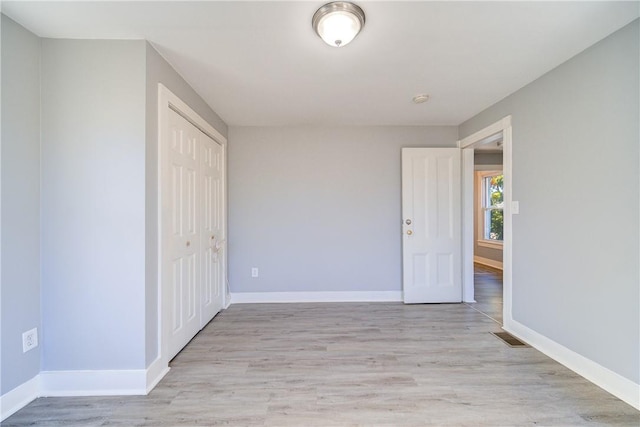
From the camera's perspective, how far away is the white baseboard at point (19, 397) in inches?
62.4

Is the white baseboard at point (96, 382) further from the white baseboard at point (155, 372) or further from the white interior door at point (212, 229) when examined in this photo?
the white interior door at point (212, 229)

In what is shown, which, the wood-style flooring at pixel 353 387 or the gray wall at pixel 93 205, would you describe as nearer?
the wood-style flooring at pixel 353 387

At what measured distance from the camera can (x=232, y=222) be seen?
12.0 ft

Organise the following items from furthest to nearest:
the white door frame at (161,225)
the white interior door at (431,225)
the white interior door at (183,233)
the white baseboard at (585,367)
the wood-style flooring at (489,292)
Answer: the white interior door at (431,225), the wood-style flooring at (489,292), the white interior door at (183,233), the white door frame at (161,225), the white baseboard at (585,367)

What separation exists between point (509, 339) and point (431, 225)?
4.78 ft

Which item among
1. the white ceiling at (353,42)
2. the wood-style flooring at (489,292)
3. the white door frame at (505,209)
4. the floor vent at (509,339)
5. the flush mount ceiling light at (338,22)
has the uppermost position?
the white ceiling at (353,42)

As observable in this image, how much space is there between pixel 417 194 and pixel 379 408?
2519 mm

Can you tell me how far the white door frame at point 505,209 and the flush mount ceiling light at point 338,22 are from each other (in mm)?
1974

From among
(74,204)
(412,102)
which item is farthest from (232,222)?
(412,102)

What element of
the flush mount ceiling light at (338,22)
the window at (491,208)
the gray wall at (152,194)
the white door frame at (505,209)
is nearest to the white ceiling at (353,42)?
the flush mount ceiling light at (338,22)

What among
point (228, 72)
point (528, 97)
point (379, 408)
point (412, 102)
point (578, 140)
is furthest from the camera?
point (412, 102)

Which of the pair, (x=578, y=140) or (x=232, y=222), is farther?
(x=232, y=222)

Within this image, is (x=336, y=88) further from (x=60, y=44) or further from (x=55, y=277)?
(x=55, y=277)

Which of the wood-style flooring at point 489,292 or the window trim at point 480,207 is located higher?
the window trim at point 480,207
